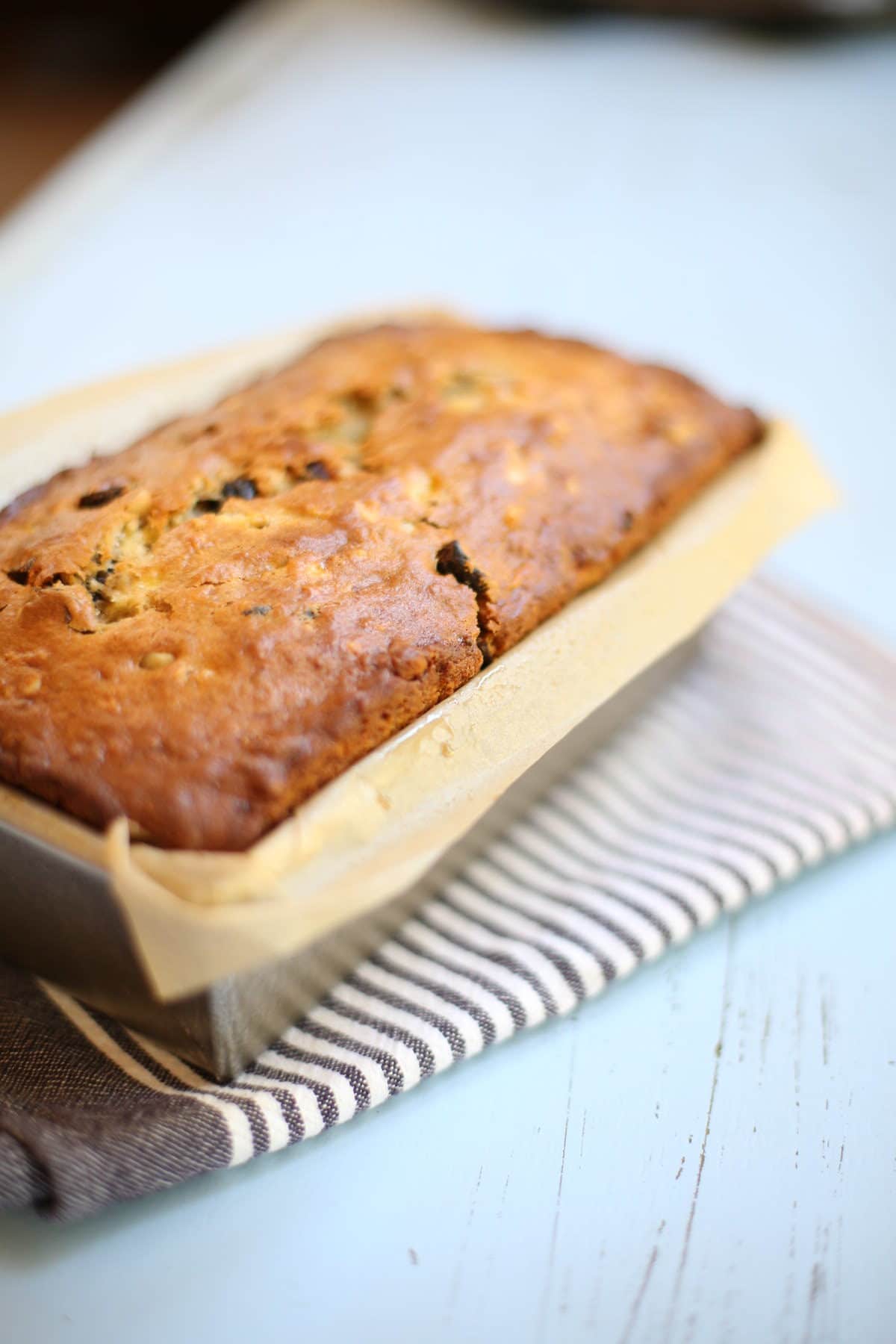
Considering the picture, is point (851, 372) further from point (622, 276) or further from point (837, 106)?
point (837, 106)

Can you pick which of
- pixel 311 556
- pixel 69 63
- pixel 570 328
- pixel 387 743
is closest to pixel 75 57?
→ pixel 69 63

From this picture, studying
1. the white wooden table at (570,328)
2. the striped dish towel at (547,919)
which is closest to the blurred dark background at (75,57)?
the white wooden table at (570,328)

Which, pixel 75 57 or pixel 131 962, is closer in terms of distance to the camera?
pixel 131 962

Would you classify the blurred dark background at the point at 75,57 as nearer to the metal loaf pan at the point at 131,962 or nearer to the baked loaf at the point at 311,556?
the baked loaf at the point at 311,556

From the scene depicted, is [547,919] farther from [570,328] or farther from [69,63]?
[69,63]

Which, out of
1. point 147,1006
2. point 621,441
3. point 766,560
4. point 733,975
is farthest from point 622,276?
point 147,1006

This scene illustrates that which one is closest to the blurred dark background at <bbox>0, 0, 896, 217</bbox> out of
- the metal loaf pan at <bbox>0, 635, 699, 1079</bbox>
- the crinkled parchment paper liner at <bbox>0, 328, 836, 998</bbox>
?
the crinkled parchment paper liner at <bbox>0, 328, 836, 998</bbox>
